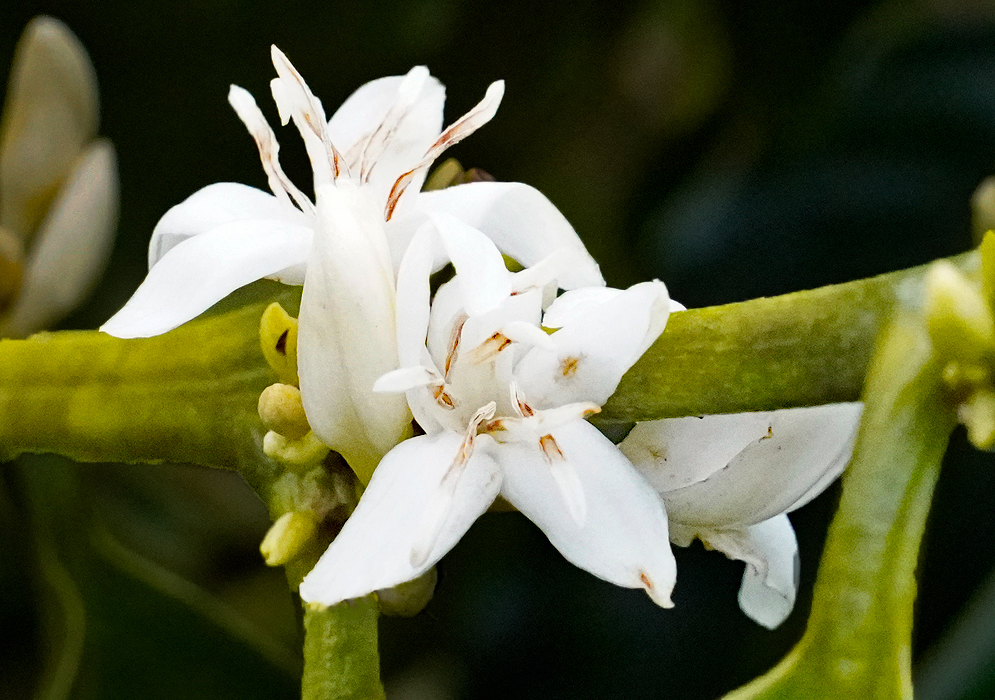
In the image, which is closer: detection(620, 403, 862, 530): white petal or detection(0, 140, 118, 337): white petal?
detection(620, 403, 862, 530): white petal

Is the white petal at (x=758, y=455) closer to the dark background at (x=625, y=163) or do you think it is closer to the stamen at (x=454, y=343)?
the stamen at (x=454, y=343)

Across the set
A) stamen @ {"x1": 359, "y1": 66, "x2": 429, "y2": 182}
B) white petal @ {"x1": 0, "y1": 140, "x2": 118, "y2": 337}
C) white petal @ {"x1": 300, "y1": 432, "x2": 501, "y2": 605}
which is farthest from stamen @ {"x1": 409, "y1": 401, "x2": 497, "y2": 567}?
white petal @ {"x1": 0, "y1": 140, "x2": 118, "y2": 337}

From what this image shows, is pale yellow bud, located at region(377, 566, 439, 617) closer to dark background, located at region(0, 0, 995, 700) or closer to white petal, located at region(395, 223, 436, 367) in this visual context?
white petal, located at region(395, 223, 436, 367)

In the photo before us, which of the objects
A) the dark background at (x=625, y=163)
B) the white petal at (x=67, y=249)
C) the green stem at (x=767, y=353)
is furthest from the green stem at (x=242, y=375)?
the dark background at (x=625, y=163)

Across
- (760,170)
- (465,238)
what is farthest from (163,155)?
(465,238)

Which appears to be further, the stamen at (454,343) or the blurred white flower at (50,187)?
the blurred white flower at (50,187)

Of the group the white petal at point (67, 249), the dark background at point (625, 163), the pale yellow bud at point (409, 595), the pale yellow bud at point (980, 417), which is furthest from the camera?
the dark background at point (625, 163)

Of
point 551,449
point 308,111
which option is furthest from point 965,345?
point 308,111
